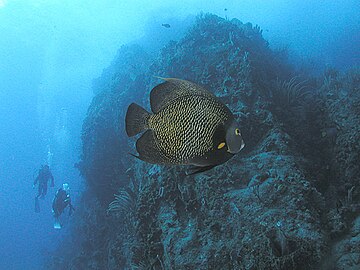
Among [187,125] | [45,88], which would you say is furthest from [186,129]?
[45,88]

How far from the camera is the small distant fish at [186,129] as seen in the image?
36.8 inches

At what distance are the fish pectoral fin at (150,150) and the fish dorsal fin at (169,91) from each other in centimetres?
14

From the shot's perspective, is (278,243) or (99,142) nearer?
(278,243)

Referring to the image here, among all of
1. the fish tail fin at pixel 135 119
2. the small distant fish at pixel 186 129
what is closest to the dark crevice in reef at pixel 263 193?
the small distant fish at pixel 186 129

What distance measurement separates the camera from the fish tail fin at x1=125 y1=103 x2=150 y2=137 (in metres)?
0.99

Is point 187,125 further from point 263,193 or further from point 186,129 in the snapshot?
point 263,193

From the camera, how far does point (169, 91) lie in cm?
107

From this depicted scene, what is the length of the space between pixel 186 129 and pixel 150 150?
17 cm

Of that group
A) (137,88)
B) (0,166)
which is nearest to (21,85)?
(0,166)

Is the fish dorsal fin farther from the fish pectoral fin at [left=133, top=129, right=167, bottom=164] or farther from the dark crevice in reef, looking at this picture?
the dark crevice in reef

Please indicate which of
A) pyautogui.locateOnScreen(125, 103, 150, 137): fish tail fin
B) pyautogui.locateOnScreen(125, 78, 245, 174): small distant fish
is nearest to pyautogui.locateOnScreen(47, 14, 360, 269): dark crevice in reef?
pyautogui.locateOnScreen(125, 78, 245, 174): small distant fish

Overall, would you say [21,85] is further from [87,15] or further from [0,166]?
[87,15]

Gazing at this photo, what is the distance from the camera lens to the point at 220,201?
11.8 feet

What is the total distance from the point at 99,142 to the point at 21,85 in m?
88.4
